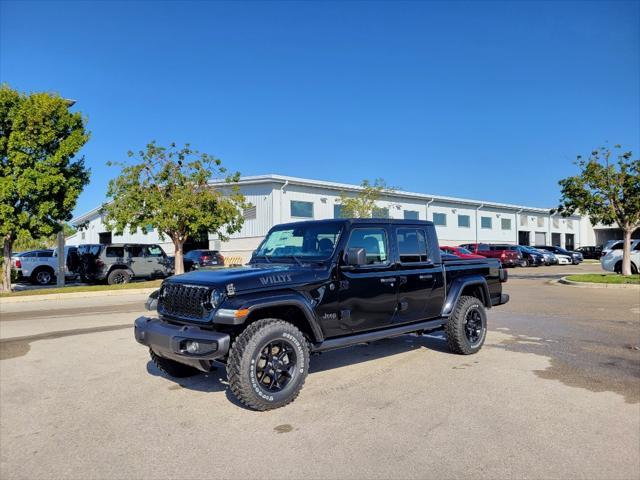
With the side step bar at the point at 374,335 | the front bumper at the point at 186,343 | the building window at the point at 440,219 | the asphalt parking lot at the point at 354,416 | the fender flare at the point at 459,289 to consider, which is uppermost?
the building window at the point at 440,219

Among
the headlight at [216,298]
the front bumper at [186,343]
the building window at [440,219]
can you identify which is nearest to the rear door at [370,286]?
the headlight at [216,298]

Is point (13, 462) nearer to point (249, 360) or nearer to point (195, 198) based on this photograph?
point (249, 360)

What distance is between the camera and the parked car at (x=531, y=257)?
3634cm

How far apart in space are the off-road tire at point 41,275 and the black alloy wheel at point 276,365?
74.5ft

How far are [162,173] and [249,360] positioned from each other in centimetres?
1895

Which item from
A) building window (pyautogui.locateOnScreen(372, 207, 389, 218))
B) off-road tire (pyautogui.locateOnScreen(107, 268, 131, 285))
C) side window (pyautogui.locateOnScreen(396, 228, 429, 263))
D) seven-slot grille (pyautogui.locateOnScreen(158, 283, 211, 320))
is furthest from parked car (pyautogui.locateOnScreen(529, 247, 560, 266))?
seven-slot grille (pyautogui.locateOnScreen(158, 283, 211, 320))

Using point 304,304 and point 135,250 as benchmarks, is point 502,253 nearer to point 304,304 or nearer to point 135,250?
point 135,250

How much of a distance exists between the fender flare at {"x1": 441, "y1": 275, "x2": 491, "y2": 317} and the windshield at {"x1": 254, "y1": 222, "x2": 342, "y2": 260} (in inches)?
76.9

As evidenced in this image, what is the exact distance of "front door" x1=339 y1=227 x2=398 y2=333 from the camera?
544 cm

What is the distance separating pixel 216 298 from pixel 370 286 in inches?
71.5

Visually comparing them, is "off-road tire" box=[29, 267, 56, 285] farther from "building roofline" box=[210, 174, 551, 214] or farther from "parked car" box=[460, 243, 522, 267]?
"parked car" box=[460, 243, 522, 267]

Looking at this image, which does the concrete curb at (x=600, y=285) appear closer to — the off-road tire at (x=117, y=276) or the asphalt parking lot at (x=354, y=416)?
the asphalt parking lot at (x=354, y=416)

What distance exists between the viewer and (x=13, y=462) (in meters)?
3.79

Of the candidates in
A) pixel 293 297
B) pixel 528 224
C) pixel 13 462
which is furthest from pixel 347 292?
pixel 528 224
